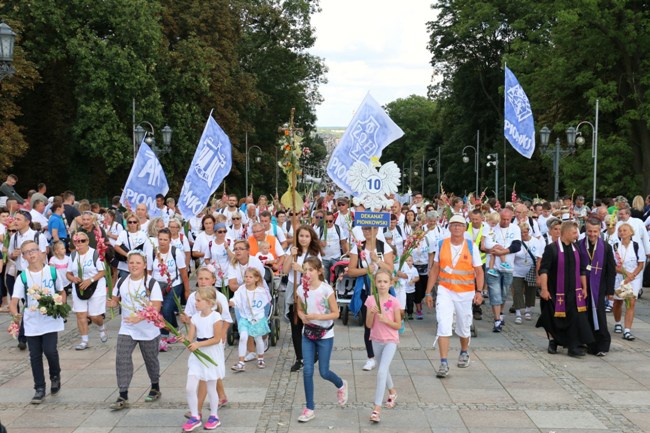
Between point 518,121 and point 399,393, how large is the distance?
915cm

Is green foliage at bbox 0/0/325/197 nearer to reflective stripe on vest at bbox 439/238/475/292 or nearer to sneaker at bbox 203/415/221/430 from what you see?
reflective stripe on vest at bbox 439/238/475/292

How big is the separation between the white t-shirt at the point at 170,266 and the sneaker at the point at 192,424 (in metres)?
3.31

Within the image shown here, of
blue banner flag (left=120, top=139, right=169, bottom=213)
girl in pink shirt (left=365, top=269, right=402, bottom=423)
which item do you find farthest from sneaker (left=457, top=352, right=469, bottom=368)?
blue banner flag (left=120, top=139, right=169, bottom=213)

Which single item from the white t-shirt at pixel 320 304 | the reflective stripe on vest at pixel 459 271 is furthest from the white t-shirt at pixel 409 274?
the white t-shirt at pixel 320 304

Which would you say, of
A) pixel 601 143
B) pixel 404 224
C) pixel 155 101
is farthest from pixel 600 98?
pixel 404 224

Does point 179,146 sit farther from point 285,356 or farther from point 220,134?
point 285,356

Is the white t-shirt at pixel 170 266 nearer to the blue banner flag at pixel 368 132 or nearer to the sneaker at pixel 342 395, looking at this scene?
the sneaker at pixel 342 395

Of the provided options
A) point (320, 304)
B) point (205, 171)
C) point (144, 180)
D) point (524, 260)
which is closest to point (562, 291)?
point (524, 260)

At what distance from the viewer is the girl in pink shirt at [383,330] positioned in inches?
283

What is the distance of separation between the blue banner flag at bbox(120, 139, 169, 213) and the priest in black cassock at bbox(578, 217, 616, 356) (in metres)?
7.94

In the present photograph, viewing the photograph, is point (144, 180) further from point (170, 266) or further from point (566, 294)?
point (566, 294)

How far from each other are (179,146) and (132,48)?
569cm

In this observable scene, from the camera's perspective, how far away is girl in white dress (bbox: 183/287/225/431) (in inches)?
273

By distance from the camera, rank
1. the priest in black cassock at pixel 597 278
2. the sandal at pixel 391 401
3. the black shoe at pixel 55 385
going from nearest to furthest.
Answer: the sandal at pixel 391 401
the black shoe at pixel 55 385
the priest in black cassock at pixel 597 278
